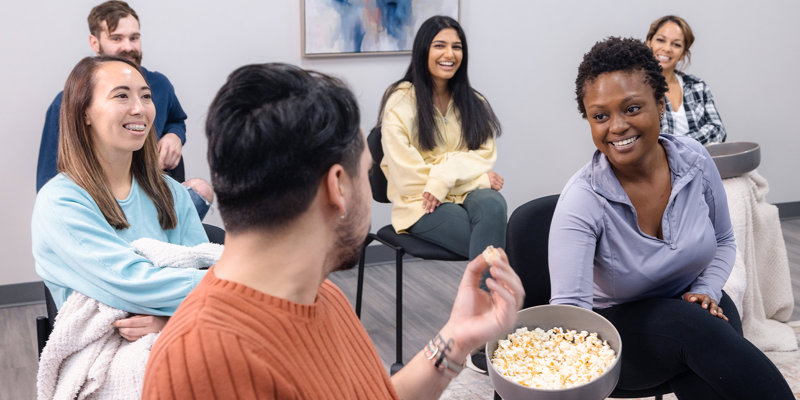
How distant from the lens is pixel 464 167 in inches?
130

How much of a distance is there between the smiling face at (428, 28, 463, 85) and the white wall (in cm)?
55

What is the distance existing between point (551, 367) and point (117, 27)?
2.36 metres

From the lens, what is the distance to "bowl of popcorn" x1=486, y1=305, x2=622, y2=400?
1.57 meters

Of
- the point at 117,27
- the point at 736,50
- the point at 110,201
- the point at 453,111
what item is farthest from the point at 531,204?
the point at 736,50

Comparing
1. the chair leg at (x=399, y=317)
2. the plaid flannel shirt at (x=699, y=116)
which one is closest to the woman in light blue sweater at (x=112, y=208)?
the chair leg at (x=399, y=317)

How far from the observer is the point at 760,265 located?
137 inches

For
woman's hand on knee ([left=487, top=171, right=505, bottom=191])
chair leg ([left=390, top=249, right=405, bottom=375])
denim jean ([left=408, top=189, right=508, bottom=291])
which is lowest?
chair leg ([left=390, top=249, right=405, bottom=375])

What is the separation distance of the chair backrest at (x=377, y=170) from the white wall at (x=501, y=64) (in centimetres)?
62

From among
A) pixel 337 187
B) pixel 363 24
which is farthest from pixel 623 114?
pixel 363 24

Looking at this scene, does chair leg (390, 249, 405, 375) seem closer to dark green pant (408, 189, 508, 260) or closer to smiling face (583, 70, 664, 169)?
dark green pant (408, 189, 508, 260)

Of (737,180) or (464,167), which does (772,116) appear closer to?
(737,180)

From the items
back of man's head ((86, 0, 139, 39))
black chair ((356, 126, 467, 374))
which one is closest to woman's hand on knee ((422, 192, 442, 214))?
black chair ((356, 126, 467, 374))

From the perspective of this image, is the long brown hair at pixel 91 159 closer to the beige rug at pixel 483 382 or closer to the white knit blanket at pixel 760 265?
the beige rug at pixel 483 382

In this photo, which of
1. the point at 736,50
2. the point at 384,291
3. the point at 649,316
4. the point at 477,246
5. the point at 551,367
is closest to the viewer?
the point at 551,367
